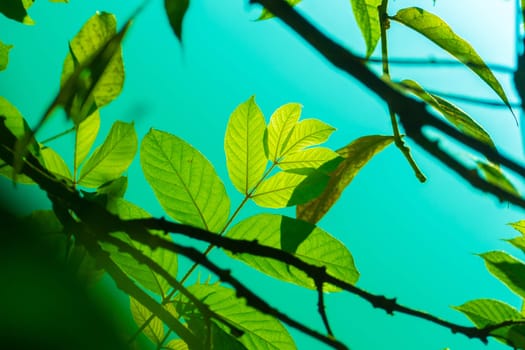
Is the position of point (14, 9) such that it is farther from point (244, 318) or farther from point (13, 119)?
point (244, 318)

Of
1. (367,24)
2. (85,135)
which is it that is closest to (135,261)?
(85,135)

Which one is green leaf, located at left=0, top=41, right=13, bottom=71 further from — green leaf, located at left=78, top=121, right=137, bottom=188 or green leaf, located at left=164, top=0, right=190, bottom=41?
green leaf, located at left=164, top=0, right=190, bottom=41

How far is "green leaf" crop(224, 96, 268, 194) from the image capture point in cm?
71

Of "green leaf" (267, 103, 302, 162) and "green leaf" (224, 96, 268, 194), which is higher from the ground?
"green leaf" (267, 103, 302, 162)

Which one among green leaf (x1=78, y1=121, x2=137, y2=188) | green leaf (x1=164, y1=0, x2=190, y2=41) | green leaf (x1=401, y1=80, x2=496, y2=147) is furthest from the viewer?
green leaf (x1=78, y1=121, x2=137, y2=188)

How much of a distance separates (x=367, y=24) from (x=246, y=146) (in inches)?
9.1

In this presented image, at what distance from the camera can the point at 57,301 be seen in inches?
6.0

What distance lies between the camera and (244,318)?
0.62 m

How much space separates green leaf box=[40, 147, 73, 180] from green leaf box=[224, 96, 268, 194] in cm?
22

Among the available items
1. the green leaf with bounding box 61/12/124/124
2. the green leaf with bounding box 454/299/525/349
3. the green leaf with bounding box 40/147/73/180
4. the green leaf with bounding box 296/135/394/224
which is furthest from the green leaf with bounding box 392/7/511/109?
the green leaf with bounding box 40/147/73/180

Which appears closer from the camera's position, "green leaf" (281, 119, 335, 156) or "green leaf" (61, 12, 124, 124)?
"green leaf" (61, 12, 124, 124)

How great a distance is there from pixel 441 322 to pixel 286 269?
7.4 inches

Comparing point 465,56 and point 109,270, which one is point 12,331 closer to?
point 109,270

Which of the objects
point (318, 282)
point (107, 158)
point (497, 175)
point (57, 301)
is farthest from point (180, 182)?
point (57, 301)
